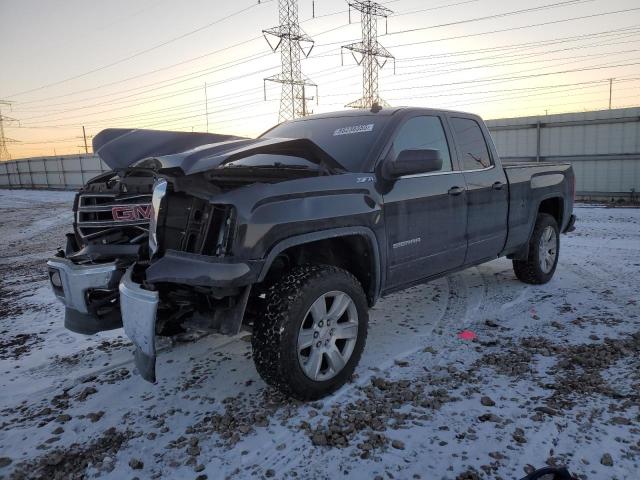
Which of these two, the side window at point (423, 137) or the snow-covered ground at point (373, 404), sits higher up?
the side window at point (423, 137)

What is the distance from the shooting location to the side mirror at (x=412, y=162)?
333cm

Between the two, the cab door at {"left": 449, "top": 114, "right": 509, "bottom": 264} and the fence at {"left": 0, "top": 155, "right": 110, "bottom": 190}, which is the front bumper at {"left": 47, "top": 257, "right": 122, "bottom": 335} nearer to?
the cab door at {"left": 449, "top": 114, "right": 509, "bottom": 264}

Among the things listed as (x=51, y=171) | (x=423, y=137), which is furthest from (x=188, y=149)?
(x=51, y=171)

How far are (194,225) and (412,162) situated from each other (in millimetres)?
1599

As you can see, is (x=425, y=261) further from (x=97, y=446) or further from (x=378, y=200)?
(x=97, y=446)

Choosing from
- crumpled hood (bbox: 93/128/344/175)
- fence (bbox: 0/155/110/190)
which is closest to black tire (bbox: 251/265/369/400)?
crumpled hood (bbox: 93/128/344/175)

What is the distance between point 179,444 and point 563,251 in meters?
6.85

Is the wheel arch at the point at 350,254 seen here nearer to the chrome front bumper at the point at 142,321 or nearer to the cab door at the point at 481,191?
the chrome front bumper at the point at 142,321

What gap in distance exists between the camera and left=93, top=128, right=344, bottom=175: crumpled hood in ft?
9.18

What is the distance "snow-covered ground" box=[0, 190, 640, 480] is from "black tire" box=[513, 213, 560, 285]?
0.62 meters

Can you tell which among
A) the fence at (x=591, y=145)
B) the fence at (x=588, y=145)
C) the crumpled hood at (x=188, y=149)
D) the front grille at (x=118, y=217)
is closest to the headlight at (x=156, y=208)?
the crumpled hood at (x=188, y=149)

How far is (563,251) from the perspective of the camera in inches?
293

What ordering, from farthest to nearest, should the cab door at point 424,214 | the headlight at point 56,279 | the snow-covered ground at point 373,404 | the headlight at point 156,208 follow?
the cab door at point 424,214 → the headlight at point 56,279 → the headlight at point 156,208 → the snow-covered ground at point 373,404

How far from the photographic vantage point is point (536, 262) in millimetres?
5348
